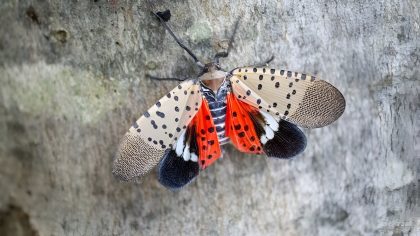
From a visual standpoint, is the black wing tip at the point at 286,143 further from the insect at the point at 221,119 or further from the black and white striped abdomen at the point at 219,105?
the black and white striped abdomen at the point at 219,105

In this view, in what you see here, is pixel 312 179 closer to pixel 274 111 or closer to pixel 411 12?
pixel 274 111

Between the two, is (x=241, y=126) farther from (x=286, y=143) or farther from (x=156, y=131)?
(x=156, y=131)

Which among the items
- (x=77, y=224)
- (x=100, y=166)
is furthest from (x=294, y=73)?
(x=77, y=224)

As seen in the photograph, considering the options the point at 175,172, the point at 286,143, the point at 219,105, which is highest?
the point at 219,105

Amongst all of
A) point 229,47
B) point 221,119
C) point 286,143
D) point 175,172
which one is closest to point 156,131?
point 175,172

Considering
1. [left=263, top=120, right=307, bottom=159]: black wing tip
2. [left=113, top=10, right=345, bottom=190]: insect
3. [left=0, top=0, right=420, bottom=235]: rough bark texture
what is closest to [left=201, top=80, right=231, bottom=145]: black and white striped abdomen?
[left=113, top=10, right=345, bottom=190]: insect

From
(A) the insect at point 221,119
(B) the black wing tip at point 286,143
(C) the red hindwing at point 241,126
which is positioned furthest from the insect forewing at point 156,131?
(B) the black wing tip at point 286,143
